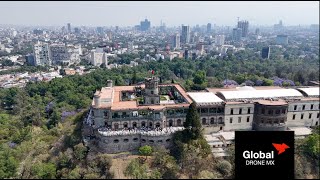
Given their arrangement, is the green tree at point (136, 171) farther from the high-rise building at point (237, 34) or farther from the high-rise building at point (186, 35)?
the high-rise building at point (237, 34)

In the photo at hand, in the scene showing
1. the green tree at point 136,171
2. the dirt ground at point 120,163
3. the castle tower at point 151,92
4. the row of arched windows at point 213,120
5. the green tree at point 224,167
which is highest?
the castle tower at point 151,92

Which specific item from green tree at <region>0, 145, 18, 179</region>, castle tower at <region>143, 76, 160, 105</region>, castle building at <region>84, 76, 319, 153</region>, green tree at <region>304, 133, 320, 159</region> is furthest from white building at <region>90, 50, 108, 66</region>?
green tree at <region>304, 133, 320, 159</region>

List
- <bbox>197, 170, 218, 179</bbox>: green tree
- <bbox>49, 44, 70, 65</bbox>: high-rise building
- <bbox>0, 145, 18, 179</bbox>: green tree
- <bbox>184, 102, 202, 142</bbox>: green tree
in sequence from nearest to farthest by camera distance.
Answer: <bbox>197, 170, 218, 179</bbox>: green tree → <bbox>0, 145, 18, 179</bbox>: green tree → <bbox>184, 102, 202, 142</bbox>: green tree → <bbox>49, 44, 70, 65</bbox>: high-rise building

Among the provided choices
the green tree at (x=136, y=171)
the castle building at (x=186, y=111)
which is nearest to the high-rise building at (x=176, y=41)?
the castle building at (x=186, y=111)

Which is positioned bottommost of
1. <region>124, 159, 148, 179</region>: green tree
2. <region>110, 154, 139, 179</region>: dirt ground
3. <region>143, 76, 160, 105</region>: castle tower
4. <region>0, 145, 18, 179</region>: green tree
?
<region>0, 145, 18, 179</region>: green tree

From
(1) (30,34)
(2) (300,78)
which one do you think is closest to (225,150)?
(2) (300,78)

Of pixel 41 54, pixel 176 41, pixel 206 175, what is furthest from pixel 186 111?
pixel 176 41

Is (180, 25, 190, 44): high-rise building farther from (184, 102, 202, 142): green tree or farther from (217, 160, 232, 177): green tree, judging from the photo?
(217, 160, 232, 177): green tree

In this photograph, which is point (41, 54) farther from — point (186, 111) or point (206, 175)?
point (206, 175)

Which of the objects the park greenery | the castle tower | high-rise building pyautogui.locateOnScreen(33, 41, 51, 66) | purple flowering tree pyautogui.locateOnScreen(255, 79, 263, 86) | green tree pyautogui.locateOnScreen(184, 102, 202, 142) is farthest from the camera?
high-rise building pyautogui.locateOnScreen(33, 41, 51, 66)
